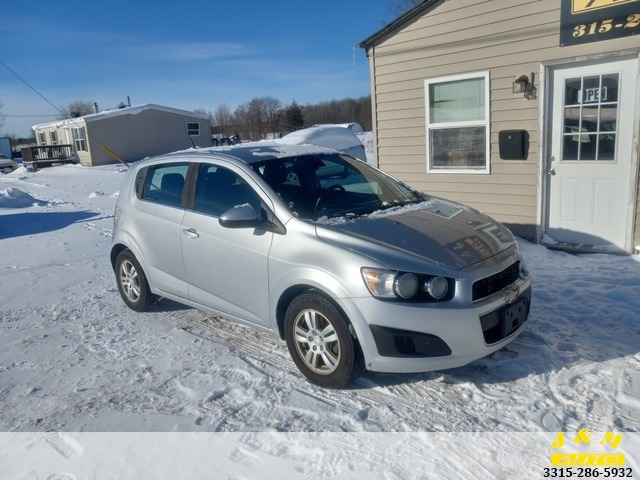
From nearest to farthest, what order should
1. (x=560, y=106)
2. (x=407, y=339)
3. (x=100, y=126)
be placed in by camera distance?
(x=407, y=339) → (x=560, y=106) → (x=100, y=126)

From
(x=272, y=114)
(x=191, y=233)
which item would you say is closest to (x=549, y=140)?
(x=191, y=233)

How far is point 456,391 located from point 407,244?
103 centimetres

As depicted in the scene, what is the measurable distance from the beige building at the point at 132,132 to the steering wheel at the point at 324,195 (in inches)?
1111

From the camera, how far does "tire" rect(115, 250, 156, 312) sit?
201 inches

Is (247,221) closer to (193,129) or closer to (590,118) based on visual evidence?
(590,118)

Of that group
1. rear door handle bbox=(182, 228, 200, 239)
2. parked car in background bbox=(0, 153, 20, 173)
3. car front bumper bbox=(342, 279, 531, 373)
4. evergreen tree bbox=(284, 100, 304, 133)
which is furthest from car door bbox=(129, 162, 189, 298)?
evergreen tree bbox=(284, 100, 304, 133)

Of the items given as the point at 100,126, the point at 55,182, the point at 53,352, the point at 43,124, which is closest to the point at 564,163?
the point at 53,352

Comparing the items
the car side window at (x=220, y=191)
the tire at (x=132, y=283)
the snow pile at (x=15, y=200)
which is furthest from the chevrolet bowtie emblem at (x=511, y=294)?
the snow pile at (x=15, y=200)

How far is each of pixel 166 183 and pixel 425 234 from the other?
2601 millimetres

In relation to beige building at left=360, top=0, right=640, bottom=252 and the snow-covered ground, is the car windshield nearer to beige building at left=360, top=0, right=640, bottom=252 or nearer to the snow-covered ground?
the snow-covered ground

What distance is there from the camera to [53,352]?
173 inches

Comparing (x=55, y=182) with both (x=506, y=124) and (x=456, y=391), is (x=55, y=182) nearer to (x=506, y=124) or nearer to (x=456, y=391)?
(x=506, y=124)

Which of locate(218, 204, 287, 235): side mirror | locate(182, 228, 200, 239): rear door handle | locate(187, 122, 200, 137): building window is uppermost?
locate(187, 122, 200, 137): building window

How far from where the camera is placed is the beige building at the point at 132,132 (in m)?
31.3
